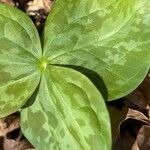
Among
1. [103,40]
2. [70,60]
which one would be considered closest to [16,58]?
[70,60]

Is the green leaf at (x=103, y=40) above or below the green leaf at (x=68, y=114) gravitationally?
above

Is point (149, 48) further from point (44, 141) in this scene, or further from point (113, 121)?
point (44, 141)

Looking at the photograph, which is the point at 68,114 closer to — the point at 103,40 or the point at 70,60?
the point at 70,60

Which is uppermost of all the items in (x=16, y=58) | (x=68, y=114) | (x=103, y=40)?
(x=103, y=40)

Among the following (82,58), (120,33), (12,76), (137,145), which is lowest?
(137,145)

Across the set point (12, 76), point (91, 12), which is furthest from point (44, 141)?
point (91, 12)
